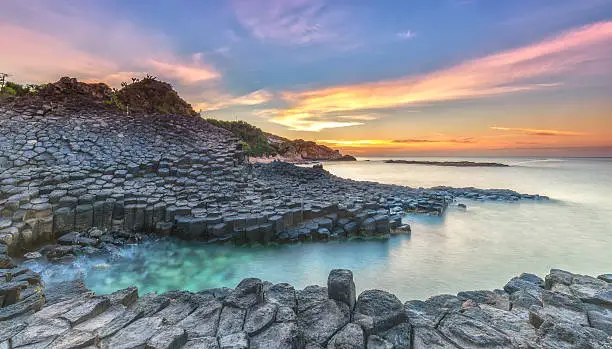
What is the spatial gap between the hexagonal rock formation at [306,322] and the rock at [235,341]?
0.01m

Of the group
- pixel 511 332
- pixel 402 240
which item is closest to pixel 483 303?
pixel 511 332

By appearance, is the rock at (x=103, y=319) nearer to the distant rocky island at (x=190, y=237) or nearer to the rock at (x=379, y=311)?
the distant rocky island at (x=190, y=237)

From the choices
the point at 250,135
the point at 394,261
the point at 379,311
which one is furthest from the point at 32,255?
the point at 250,135

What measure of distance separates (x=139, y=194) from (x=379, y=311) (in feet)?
26.1

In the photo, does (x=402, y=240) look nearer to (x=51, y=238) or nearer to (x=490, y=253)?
(x=490, y=253)

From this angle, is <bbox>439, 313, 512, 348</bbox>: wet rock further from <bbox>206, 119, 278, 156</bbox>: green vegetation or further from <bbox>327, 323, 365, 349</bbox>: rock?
<bbox>206, 119, 278, 156</bbox>: green vegetation

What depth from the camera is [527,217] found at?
Answer: 11195mm

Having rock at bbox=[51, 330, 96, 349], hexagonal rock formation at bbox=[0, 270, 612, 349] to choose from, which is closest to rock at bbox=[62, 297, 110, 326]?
hexagonal rock formation at bbox=[0, 270, 612, 349]

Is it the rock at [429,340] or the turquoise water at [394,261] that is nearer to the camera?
the rock at [429,340]

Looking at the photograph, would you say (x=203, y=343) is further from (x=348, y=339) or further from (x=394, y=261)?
(x=394, y=261)

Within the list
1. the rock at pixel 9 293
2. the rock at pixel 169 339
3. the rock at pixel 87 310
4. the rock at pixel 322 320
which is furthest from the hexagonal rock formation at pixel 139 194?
the rock at pixel 322 320

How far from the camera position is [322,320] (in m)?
2.91

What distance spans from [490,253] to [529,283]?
3.14 m

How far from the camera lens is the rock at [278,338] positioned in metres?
2.49
